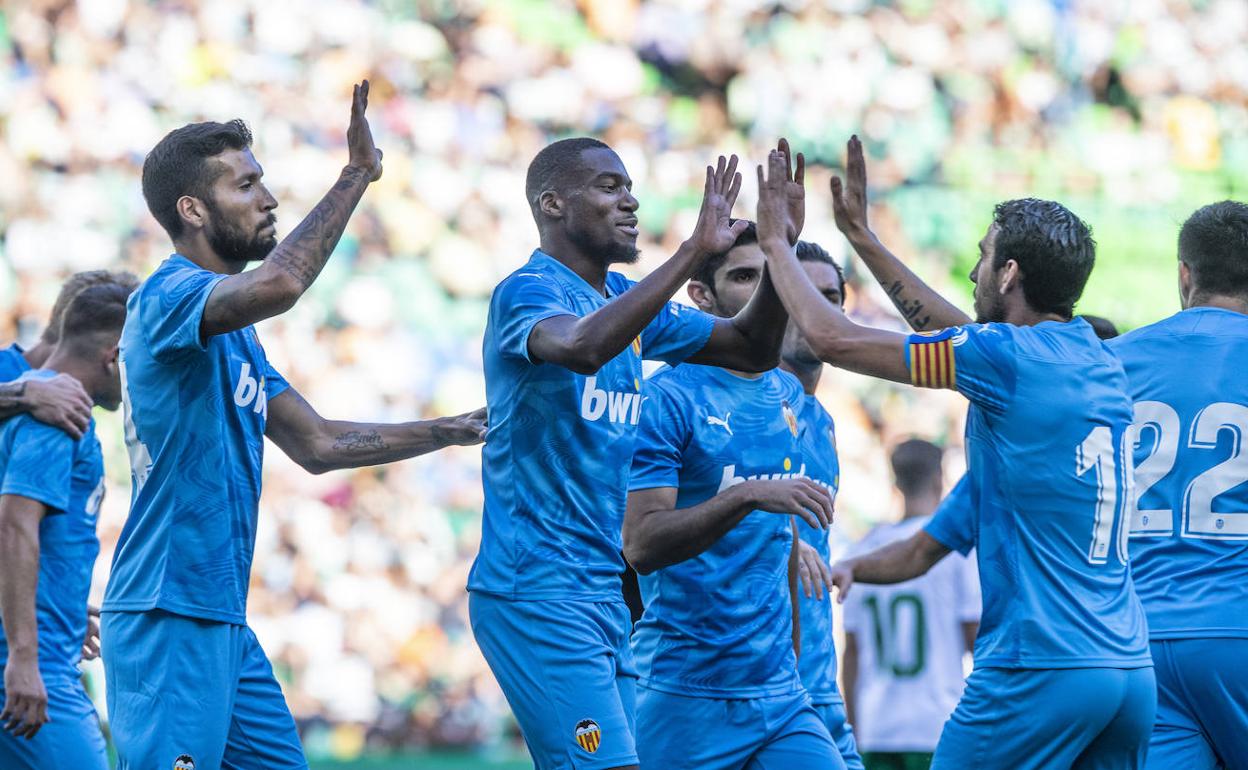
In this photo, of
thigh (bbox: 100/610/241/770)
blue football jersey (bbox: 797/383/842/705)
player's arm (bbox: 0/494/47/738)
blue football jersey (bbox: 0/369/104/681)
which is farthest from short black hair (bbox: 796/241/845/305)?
player's arm (bbox: 0/494/47/738)

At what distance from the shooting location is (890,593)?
26.9 feet

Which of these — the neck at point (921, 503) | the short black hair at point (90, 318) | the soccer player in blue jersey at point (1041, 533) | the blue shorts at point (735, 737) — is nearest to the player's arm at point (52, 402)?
the short black hair at point (90, 318)

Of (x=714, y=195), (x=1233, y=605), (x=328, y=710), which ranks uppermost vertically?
(x=714, y=195)

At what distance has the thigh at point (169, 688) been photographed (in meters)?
4.47

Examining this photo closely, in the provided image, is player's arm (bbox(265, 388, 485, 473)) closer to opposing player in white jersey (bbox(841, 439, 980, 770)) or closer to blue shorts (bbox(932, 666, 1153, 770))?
blue shorts (bbox(932, 666, 1153, 770))

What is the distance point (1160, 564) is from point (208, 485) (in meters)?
3.01

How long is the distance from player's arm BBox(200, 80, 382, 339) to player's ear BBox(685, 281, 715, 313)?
78.4 inches

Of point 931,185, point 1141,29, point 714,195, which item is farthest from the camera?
point 1141,29

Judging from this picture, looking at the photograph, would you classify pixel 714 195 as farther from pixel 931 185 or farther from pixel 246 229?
pixel 931 185

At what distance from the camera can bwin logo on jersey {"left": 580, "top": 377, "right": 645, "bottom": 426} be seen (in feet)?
15.3

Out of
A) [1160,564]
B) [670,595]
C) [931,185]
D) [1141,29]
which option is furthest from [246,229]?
[1141,29]

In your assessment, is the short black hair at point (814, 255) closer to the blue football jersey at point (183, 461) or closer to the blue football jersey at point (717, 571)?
the blue football jersey at point (717, 571)

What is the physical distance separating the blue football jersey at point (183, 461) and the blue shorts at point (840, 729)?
91.0 inches

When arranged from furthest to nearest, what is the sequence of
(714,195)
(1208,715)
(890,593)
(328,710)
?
(328,710) < (890,593) < (1208,715) < (714,195)
